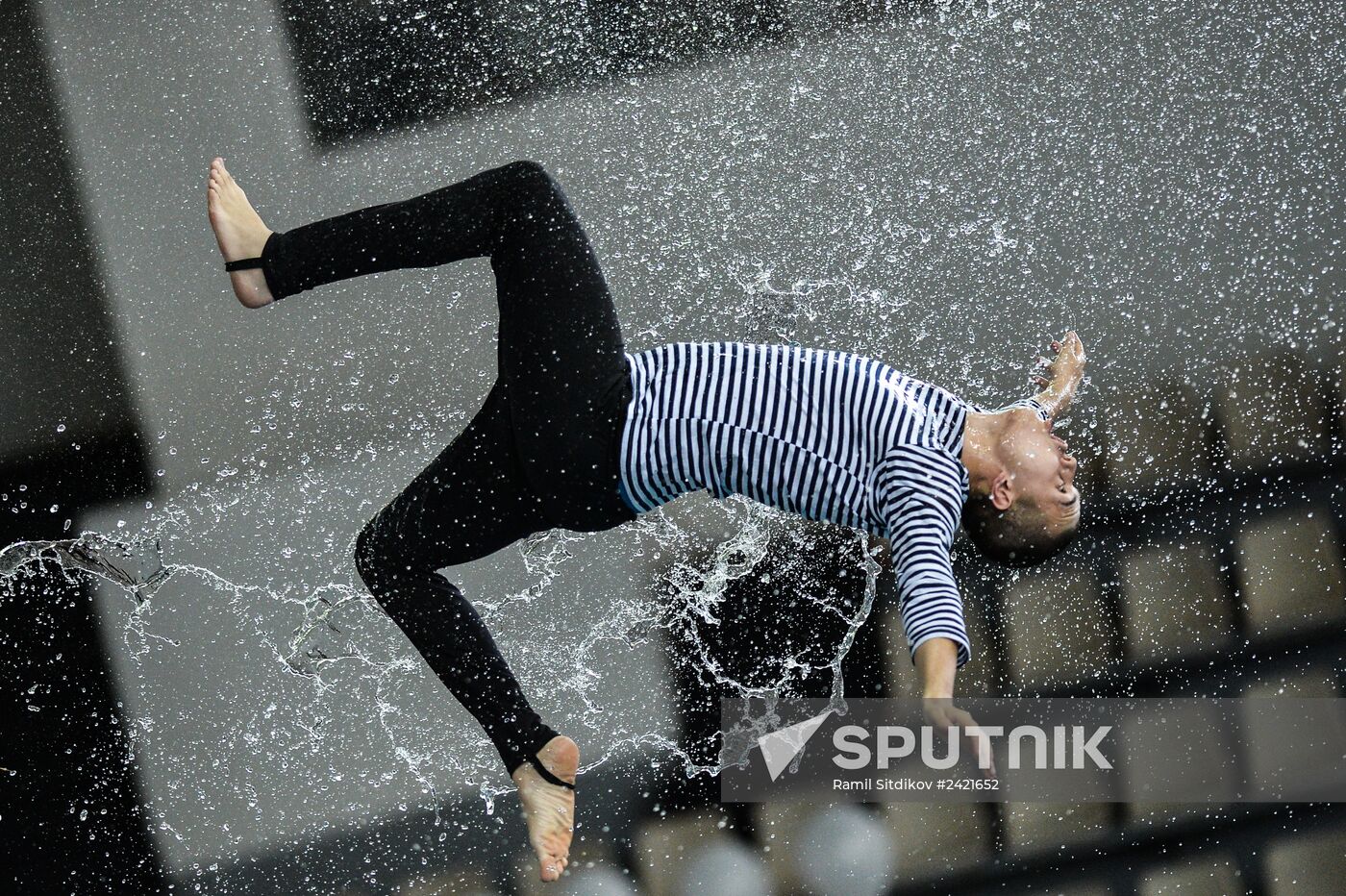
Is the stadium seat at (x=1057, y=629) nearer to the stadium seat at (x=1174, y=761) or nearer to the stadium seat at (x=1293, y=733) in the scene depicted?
the stadium seat at (x=1174, y=761)

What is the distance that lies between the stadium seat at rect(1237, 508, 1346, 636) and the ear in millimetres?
459

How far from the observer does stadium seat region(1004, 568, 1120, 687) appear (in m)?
1.48

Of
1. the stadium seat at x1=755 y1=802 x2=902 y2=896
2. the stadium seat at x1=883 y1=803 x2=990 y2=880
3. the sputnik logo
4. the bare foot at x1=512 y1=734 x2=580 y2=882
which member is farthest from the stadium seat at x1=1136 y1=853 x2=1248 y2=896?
the bare foot at x1=512 y1=734 x2=580 y2=882

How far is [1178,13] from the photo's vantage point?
5.23ft

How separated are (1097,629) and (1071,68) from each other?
746 mm

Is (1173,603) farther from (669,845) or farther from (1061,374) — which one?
(669,845)

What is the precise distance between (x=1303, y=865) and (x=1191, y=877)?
0.15 m

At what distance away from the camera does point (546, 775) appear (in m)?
1.31

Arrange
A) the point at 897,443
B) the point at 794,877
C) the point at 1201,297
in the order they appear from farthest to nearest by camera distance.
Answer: the point at 1201,297 < the point at 794,877 < the point at 897,443

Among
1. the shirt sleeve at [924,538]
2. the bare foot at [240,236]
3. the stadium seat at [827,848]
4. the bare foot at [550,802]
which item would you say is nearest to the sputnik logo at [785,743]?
the stadium seat at [827,848]

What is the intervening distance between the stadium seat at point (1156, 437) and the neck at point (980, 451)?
1.14 feet

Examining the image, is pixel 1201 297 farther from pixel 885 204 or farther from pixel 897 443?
pixel 897 443

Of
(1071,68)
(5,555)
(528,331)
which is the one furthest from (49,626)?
(1071,68)

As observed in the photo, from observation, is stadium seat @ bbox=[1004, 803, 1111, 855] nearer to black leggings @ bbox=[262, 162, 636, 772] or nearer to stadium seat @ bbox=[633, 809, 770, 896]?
stadium seat @ bbox=[633, 809, 770, 896]
